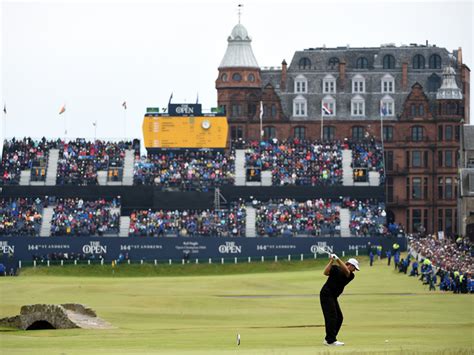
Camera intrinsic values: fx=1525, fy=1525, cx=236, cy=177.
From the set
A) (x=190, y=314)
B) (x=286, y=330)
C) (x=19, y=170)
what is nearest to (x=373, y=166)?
(x=19, y=170)

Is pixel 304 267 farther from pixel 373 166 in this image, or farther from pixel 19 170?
pixel 19 170

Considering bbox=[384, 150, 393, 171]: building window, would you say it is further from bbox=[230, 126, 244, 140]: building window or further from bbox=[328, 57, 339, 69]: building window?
bbox=[230, 126, 244, 140]: building window

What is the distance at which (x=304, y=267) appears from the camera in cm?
11025

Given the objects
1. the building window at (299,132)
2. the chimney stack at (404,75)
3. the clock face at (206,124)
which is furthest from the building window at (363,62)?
the clock face at (206,124)

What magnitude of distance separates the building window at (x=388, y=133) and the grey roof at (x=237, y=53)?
14.1m

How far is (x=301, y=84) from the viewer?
14788 cm

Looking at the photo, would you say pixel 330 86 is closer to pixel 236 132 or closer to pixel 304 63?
pixel 304 63

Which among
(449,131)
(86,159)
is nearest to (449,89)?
(449,131)

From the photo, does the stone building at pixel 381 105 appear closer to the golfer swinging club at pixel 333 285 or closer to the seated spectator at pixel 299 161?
the seated spectator at pixel 299 161

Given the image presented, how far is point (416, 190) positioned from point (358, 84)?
11992 millimetres

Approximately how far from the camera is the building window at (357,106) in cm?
14675

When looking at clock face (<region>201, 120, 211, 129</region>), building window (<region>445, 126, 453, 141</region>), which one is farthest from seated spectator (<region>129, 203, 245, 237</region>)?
building window (<region>445, 126, 453, 141</region>)

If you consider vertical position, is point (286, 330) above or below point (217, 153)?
below

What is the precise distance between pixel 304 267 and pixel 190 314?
148ft
